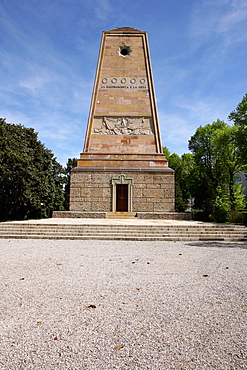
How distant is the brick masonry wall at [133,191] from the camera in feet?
66.0

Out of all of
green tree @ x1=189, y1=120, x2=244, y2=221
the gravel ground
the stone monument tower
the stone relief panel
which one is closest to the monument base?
the stone monument tower

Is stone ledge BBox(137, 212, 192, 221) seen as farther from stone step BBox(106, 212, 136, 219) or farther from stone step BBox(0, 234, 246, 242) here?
stone step BBox(0, 234, 246, 242)

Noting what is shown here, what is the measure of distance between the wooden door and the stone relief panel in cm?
459

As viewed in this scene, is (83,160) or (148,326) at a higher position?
(83,160)

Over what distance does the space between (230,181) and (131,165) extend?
624 inches

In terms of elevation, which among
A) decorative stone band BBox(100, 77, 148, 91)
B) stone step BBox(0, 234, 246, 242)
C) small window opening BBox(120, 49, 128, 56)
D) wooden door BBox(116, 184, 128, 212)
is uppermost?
small window opening BBox(120, 49, 128, 56)

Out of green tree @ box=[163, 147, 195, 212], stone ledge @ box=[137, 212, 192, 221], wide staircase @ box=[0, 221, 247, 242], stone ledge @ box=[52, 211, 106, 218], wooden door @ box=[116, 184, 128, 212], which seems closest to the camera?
wide staircase @ box=[0, 221, 247, 242]

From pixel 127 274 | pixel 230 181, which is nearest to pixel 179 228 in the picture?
pixel 127 274

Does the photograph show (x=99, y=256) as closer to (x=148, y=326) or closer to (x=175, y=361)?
(x=148, y=326)

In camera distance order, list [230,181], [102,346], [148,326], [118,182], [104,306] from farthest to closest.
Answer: [230,181] → [118,182] → [104,306] → [148,326] → [102,346]

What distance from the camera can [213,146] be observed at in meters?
33.0

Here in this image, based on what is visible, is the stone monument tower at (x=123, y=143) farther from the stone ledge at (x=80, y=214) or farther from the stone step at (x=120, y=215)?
the stone step at (x=120, y=215)

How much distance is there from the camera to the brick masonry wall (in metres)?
20.1

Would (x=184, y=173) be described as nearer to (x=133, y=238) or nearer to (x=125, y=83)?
(x=125, y=83)
